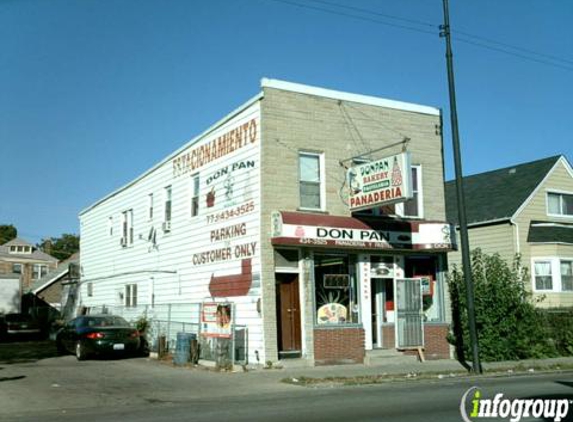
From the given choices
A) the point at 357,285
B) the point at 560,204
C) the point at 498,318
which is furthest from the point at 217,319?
the point at 560,204

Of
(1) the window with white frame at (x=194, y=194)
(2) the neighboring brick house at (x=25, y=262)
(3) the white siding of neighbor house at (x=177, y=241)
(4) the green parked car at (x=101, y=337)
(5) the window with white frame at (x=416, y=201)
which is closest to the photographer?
(3) the white siding of neighbor house at (x=177, y=241)

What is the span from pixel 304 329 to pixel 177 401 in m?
6.27

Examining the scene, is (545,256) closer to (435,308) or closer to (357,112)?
(435,308)

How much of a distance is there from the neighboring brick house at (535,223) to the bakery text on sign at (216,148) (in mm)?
13004

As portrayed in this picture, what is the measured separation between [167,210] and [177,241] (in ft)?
5.68

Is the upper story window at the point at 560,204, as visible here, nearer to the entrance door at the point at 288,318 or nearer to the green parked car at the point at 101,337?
the entrance door at the point at 288,318

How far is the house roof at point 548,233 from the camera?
1107 inches

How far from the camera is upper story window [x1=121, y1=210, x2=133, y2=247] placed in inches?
1124

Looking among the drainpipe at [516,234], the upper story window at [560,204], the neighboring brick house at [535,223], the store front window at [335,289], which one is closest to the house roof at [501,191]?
the neighboring brick house at [535,223]

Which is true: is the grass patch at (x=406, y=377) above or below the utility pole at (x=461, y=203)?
below

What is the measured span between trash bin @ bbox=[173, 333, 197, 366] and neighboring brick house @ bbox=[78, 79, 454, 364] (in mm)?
795

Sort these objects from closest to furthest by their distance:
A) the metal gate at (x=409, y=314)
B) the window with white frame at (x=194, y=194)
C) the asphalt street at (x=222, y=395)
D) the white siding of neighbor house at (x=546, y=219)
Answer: the asphalt street at (x=222, y=395) < the metal gate at (x=409, y=314) < the window with white frame at (x=194, y=194) < the white siding of neighbor house at (x=546, y=219)

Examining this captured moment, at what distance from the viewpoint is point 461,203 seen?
17.4 metres

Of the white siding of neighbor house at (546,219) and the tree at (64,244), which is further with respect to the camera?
the tree at (64,244)
